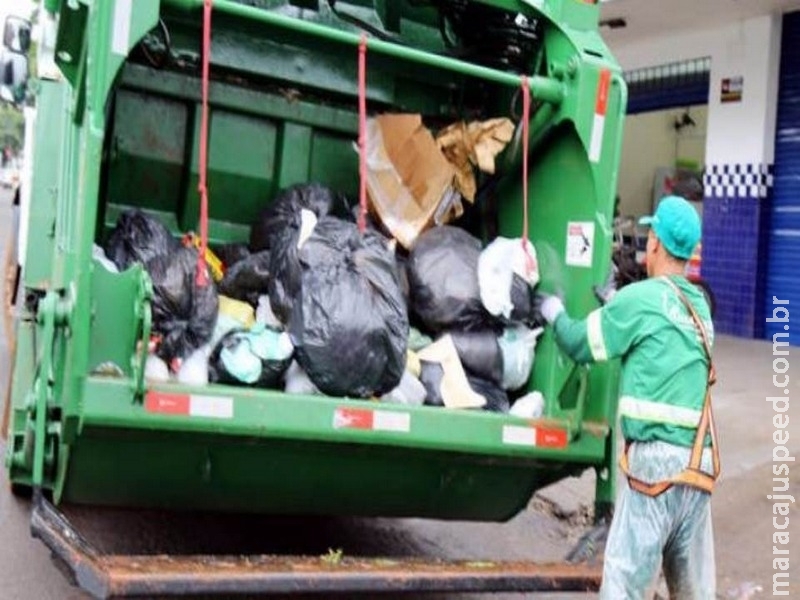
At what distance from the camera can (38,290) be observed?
13.3ft

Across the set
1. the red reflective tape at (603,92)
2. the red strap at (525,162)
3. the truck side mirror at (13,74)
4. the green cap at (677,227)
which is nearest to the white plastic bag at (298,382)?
the red strap at (525,162)

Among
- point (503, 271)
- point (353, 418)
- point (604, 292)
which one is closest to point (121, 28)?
point (353, 418)

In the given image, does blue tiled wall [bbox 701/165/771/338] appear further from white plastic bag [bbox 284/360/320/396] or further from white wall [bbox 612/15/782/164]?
white plastic bag [bbox 284/360/320/396]

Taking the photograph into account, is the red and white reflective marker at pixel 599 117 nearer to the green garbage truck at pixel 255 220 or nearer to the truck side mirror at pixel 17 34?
the green garbage truck at pixel 255 220

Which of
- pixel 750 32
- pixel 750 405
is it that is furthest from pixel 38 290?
pixel 750 32

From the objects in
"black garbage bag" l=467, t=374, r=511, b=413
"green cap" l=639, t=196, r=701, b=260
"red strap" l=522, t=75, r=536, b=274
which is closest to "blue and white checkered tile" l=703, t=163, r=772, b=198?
"red strap" l=522, t=75, r=536, b=274

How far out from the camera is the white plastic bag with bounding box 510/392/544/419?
362 centimetres

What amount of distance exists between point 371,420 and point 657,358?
2.91ft

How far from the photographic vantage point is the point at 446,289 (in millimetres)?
3709

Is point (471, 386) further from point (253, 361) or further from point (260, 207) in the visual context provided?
point (260, 207)

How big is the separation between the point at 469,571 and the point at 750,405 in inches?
185

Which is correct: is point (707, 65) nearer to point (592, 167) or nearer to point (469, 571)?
point (592, 167)

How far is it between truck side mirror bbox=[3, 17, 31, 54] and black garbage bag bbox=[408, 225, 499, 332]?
3.28 m

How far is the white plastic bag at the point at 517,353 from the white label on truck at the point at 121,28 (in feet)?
5.45
